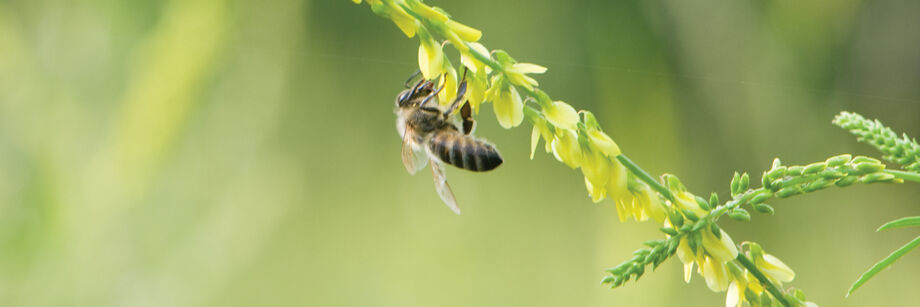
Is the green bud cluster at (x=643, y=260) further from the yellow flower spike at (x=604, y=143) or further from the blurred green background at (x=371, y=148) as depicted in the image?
the blurred green background at (x=371, y=148)

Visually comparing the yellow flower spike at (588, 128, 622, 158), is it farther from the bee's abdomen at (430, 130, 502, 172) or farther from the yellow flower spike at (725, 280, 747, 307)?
the bee's abdomen at (430, 130, 502, 172)

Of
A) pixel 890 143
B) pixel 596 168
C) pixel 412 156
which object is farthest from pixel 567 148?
pixel 412 156

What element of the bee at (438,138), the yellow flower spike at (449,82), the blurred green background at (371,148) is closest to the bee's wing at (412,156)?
the bee at (438,138)

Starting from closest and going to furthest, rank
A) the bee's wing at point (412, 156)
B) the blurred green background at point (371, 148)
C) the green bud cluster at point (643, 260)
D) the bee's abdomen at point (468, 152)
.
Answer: the green bud cluster at point (643, 260) < the bee's abdomen at point (468, 152) < the bee's wing at point (412, 156) < the blurred green background at point (371, 148)

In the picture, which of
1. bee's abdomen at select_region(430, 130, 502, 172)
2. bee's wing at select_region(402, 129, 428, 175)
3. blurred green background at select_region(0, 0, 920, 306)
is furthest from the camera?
blurred green background at select_region(0, 0, 920, 306)

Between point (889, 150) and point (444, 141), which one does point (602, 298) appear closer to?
point (444, 141)

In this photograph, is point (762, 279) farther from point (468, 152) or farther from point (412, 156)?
point (412, 156)

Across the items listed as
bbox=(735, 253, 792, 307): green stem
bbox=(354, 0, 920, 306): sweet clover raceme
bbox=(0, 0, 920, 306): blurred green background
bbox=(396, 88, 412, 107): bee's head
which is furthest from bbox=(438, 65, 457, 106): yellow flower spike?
bbox=(0, 0, 920, 306): blurred green background
